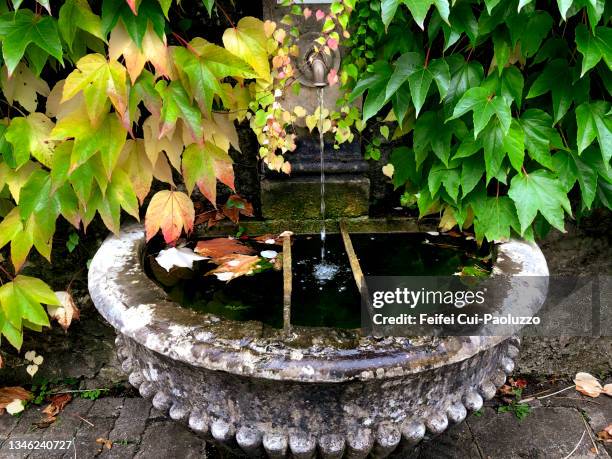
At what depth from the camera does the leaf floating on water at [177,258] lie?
1.77m

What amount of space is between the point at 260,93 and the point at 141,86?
47 centimetres

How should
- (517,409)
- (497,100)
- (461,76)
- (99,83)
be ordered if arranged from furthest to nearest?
(517,409) → (461,76) → (497,100) → (99,83)

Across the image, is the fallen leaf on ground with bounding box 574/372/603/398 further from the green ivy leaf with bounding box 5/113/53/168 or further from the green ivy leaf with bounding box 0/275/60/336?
the green ivy leaf with bounding box 5/113/53/168

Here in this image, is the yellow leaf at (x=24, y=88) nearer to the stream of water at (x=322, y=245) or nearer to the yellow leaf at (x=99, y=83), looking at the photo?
the yellow leaf at (x=99, y=83)

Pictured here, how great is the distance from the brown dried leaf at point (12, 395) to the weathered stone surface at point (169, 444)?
673mm

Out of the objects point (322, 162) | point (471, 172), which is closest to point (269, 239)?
point (322, 162)

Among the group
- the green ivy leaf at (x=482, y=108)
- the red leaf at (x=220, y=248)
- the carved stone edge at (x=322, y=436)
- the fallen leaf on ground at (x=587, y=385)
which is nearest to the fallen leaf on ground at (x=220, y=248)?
the red leaf at (x=220, y=248)

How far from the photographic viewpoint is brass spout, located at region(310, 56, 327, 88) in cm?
189

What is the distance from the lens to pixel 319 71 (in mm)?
1897

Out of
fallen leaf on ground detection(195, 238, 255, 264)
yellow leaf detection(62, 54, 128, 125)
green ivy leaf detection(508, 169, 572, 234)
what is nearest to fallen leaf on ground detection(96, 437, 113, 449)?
fallen leaf on ground detection(195, 238, 255, 264)

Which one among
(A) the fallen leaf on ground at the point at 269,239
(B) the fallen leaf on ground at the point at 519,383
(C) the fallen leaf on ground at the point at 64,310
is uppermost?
(A) the fallen leaf on ground at the point at 269,239

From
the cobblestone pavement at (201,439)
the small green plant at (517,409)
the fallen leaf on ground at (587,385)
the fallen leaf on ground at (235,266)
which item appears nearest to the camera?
the fallen leaf on ground at (235,266)

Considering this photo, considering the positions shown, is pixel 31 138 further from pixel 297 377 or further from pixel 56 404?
pixel 56 404

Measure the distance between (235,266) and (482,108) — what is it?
93cm
